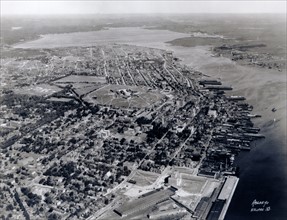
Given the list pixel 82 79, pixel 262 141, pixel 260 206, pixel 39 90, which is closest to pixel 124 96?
pixel 39 90

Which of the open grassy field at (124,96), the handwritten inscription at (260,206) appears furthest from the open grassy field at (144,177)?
the open grassy field at (124,96)

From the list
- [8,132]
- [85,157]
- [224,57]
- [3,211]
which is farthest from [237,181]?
[224,57]

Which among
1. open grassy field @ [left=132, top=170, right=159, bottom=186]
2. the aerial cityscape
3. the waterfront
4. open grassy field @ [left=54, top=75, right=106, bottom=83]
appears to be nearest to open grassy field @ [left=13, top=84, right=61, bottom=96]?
the aerial cityscape

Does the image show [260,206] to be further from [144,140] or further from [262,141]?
[144,140]

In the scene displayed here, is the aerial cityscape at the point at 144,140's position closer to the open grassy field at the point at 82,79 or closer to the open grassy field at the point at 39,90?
the open grassy field at the point at 39,90

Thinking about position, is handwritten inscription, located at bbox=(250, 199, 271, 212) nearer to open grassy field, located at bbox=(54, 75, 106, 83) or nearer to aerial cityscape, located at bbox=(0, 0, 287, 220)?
aerial cityscape, located at bbox=(0, 0, 287, 220)

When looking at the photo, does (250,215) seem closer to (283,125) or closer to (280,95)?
(283,125)
